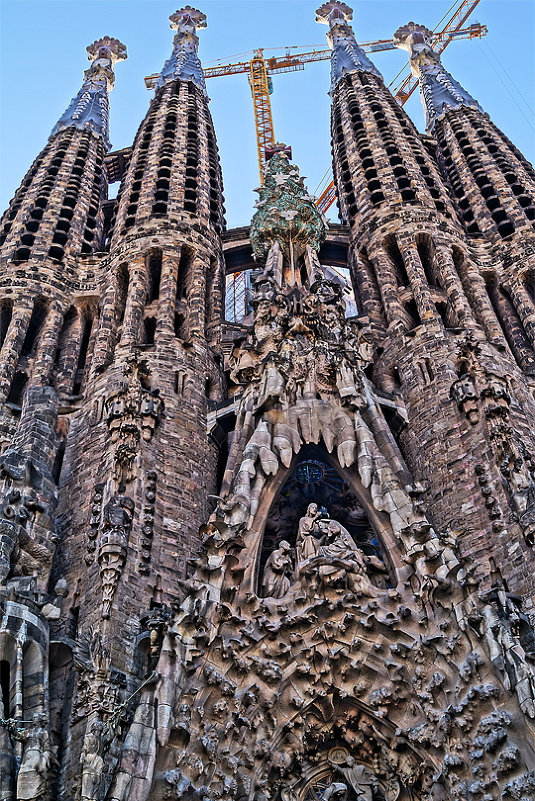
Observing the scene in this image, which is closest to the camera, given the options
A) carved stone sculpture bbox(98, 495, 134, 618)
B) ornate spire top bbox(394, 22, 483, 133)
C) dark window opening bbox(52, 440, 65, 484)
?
carved stone sculpture bbox(98, 495, 134, 618)

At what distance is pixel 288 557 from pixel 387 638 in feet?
6.53

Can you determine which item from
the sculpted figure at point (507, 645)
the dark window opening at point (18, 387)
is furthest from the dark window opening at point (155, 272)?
the sculpted figure at point (507, 645)

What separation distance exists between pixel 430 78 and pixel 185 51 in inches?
365

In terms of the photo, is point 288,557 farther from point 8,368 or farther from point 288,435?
point 8,368

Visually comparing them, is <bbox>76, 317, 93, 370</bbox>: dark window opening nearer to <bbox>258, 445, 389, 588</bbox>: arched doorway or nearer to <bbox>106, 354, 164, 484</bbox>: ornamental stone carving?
<bbox>106, 354, 164, 484</bbox>: ornamental stone carving

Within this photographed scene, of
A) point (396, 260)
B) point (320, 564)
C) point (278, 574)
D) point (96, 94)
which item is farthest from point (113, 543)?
point (96, 94)

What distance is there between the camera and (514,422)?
1711cm

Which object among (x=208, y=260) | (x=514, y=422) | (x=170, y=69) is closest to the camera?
(x=514, y=422)

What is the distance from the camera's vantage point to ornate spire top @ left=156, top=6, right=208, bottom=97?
33.7 meters

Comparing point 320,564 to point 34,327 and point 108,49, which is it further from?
point 108,49

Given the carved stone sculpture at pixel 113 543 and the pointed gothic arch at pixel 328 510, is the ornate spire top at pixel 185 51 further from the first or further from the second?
the carved stone sculpture at pixel 113 543

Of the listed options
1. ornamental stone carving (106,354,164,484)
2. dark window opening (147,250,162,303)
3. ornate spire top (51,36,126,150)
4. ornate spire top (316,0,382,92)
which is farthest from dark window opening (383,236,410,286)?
ornate spire top (316,0,382,92)

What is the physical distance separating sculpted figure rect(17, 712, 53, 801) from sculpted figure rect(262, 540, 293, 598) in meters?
3.65

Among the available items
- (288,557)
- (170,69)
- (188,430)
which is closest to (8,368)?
(188,430)
